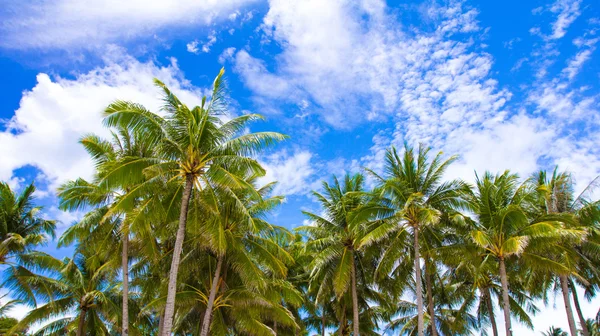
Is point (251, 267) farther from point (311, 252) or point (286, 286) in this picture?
point (311, 252)

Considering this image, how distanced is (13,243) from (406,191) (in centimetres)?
1789

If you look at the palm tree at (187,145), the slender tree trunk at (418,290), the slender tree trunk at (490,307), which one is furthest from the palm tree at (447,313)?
the palm tree at (187,145)

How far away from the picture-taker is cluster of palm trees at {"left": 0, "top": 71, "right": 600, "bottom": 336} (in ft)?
51.4

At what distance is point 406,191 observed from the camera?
20.1m

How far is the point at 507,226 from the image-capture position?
19.3m

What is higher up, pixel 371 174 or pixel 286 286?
pixel 371 174

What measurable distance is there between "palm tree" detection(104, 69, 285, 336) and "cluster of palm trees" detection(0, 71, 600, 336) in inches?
1.9

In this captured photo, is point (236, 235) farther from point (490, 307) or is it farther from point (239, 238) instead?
point (490, 307)

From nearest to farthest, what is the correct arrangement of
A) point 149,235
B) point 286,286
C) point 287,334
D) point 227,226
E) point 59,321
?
point 149,235 < point 227,226 < point 286,286 < point 59,321 < point 287,334

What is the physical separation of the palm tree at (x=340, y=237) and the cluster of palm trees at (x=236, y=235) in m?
0.08

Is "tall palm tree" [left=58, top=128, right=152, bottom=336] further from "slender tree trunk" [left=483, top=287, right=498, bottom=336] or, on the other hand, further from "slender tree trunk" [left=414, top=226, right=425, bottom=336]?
"slender tree trunk" [left=483, top=287, right=498, bottom=336]

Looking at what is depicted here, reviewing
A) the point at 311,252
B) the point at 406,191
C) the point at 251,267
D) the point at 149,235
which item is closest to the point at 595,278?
the point at 406,191

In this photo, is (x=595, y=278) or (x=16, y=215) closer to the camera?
(x=16, y=215)

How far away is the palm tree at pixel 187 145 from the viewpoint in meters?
15.0
